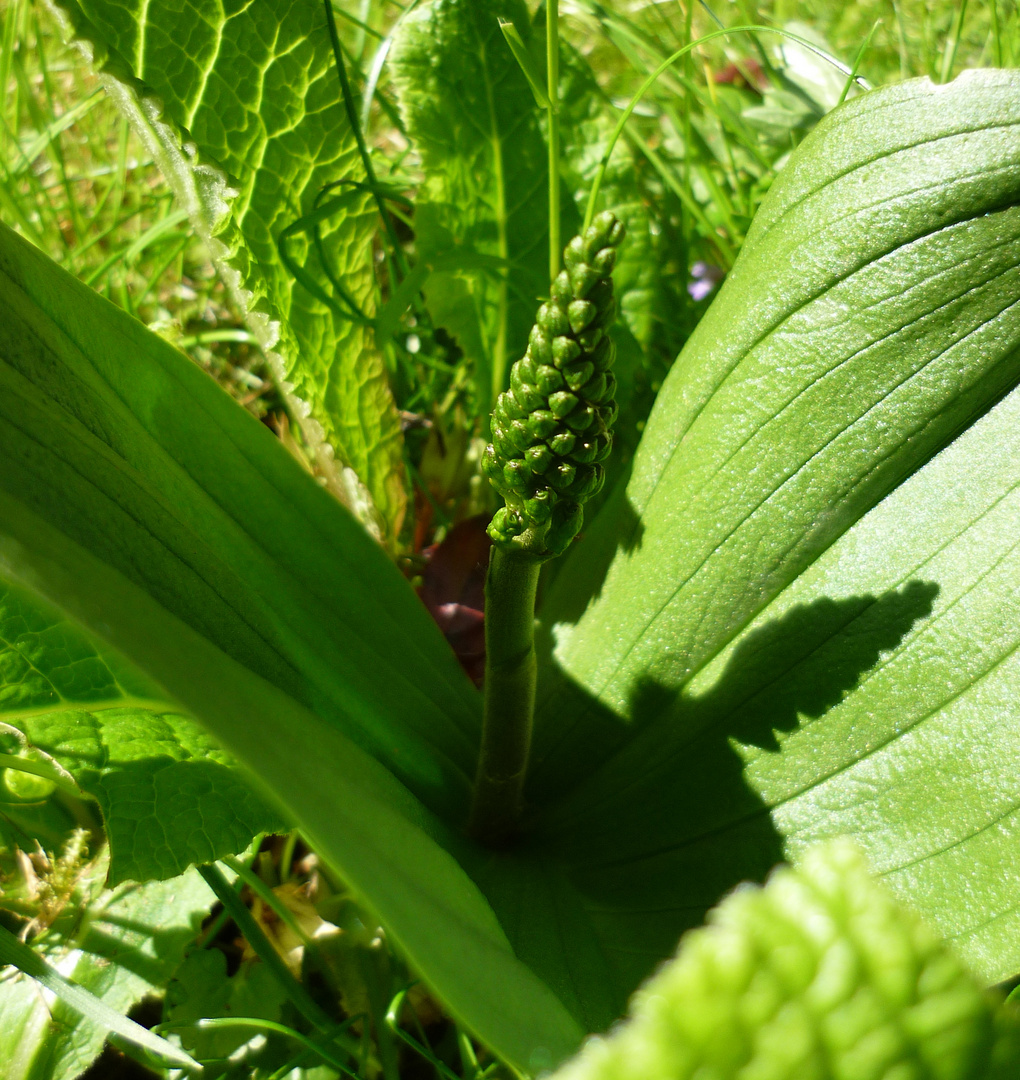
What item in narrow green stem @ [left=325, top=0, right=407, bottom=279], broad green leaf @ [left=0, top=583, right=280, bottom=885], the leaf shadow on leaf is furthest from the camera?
narrow green stem @ [left=325, top=0, right=407, bottom=279]

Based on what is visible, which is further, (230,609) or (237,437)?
(237,437)

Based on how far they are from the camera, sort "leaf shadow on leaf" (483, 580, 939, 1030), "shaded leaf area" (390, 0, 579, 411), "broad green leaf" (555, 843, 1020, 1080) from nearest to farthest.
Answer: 1. "broad green leaf" (555, 843, 1020, 1080)
2. "leaf shadow on leaf" (483, 580, 939, 1030)
3. "shaded leaf area" (390, 0, 579, 411)

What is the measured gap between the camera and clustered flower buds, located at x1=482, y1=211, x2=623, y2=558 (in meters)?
0.76

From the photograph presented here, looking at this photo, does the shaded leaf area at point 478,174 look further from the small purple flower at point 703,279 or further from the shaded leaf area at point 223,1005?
the shaded leaf area at point 223,1005

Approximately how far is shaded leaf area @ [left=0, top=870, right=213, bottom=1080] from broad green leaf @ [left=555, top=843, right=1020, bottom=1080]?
2.71 feet

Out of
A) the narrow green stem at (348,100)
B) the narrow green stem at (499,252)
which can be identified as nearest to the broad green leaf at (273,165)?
the narrow green stem at (348,100)

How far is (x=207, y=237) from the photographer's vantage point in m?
1.26

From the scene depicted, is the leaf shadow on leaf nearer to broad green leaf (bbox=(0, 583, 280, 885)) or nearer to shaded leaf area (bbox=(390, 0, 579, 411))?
broad green leaf (bbox=(0, 583, 280, 885))

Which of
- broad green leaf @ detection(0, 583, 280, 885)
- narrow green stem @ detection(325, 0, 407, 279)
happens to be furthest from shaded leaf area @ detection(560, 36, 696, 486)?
broad green leaf @ detection(0, 583, 280, 885)

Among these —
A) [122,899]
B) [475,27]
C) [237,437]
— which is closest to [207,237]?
[237,437]

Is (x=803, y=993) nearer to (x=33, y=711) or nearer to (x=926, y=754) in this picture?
(x=926, y=754)

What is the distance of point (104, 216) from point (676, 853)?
6.59ft

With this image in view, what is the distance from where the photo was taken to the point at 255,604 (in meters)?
0.99

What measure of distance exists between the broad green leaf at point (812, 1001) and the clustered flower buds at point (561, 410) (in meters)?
0.41
